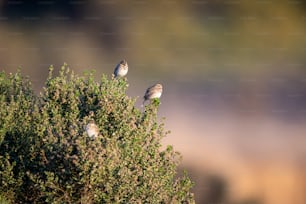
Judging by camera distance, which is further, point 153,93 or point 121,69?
point 121,69

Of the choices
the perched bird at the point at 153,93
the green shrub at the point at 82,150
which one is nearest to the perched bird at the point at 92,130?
the green shrub at the point at 82,150

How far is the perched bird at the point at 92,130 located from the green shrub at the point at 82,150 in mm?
220

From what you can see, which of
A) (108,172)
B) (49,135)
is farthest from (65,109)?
(108,172)

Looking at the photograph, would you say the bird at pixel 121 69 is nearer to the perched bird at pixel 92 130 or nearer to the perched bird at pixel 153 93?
the perched bird at pixel 153 93

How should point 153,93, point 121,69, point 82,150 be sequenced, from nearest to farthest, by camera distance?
point 82,150
point 153,93
point 121,69

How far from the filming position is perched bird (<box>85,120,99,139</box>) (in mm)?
32031

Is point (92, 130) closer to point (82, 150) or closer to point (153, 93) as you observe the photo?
point (82, 150)

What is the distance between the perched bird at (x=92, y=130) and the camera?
32.0m

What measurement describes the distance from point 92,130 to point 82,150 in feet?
3.26

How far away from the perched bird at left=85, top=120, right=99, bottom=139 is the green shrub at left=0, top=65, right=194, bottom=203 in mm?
220

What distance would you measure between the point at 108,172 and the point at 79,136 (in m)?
1.79

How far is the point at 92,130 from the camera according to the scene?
32.1m

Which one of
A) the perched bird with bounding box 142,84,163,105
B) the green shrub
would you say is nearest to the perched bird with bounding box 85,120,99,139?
the green shrub

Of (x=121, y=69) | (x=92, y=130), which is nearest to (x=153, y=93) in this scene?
(x=121, y=69)
